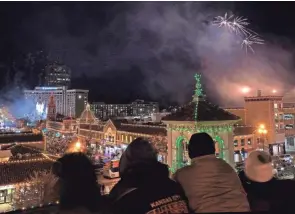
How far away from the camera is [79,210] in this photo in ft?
7.06

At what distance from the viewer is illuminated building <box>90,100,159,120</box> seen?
368ft

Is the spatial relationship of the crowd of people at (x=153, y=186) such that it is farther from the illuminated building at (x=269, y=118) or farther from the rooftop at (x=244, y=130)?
the illuminated building at (x=269, y=118)

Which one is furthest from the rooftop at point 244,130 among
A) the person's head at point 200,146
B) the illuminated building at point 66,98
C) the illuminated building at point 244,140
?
the illuminated building at point 66,98

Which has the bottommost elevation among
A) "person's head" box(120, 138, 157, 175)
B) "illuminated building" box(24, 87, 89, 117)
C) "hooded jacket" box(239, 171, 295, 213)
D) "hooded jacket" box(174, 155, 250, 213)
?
"hooded jacket" box(239, 171, 295, 213)

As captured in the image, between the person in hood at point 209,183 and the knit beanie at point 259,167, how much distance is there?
0.38m

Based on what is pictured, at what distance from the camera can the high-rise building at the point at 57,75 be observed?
107544mm

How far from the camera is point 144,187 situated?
6.97 feet

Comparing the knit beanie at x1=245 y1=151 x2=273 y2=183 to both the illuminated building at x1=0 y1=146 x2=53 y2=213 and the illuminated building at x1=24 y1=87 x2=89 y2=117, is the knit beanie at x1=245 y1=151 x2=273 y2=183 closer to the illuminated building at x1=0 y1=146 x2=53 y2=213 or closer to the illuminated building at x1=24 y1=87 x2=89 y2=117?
the illuminated building at x1=0 y1=146 x2=53 y2=213

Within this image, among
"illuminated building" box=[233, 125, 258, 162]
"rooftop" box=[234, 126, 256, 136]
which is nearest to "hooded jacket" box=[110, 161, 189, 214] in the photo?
"illuminated building" box=[233, 125, 258, 162]

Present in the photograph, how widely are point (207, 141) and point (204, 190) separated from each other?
1.47ft

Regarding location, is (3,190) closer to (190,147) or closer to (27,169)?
(27,169)

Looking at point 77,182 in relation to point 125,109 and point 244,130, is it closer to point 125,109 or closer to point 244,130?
point 244,130

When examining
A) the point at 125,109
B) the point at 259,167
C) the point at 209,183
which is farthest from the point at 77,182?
the point at 125,109

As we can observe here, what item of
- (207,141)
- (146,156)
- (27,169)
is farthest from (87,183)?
(27,169)
